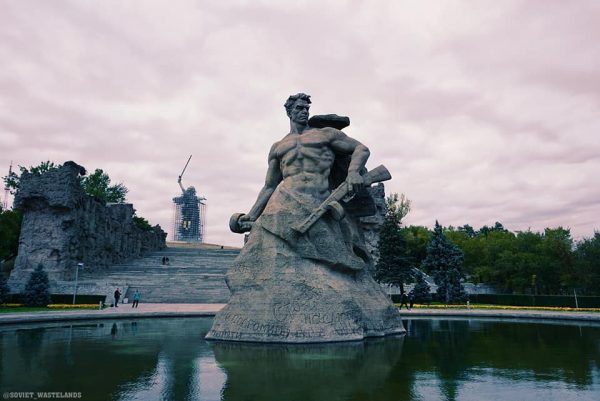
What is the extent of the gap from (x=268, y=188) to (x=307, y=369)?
230 inches

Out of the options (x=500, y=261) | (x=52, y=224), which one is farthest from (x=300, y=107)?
(x=500, y=261)

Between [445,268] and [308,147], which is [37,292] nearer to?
[308,147]

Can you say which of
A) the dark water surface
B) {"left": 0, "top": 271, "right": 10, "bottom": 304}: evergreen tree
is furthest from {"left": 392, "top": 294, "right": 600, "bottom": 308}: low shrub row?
{"left": 0, "top": 271, "right": 10, "bottom": 304}: evergreen tree

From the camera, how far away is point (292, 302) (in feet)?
31.0

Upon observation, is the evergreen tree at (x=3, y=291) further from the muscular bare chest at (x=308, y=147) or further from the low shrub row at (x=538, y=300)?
the low shrub row at (x=538, y=300)

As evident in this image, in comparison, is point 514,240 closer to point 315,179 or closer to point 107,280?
point 107,280

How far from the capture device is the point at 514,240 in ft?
173

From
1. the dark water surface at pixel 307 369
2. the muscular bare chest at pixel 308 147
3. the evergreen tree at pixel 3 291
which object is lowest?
the dark water surface at pixel 307 369

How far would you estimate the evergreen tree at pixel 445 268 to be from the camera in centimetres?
3406

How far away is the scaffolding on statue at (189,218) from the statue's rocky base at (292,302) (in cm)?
8983

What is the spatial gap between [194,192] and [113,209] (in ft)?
167

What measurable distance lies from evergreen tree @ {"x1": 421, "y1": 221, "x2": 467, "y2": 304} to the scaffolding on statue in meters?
69.6

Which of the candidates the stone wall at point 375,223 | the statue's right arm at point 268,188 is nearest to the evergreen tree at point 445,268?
the stone wall at point 375,223

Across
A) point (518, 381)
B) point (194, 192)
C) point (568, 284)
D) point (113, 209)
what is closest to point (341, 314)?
point (518, 381)
